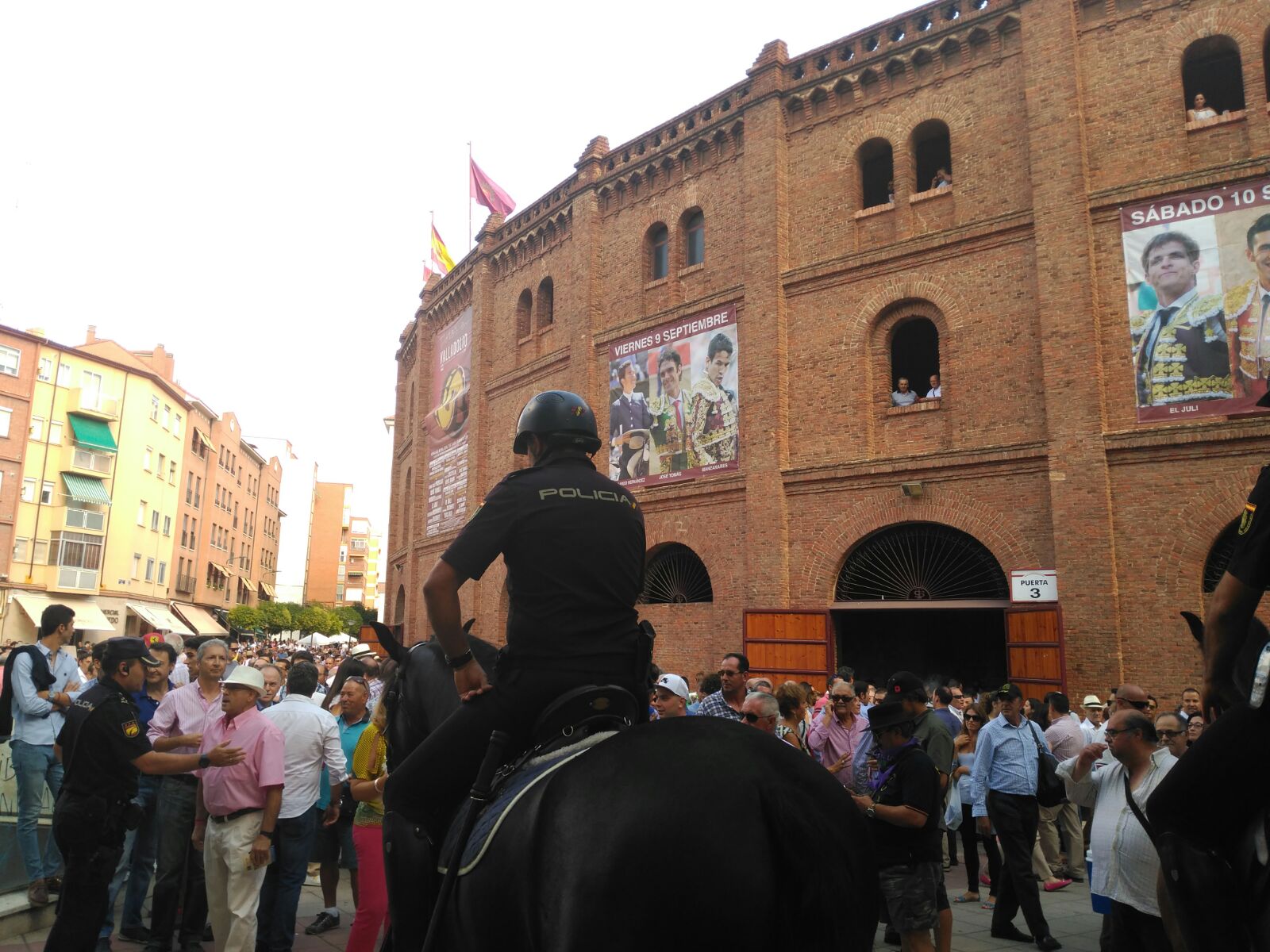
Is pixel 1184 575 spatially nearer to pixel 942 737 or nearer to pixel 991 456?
pixel 991 456

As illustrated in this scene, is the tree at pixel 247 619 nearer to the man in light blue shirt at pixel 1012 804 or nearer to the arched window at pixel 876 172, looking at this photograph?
the arched window at pixel 876 172

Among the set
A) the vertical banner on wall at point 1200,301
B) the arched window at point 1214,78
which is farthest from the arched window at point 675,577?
the arched window at point 1214,78

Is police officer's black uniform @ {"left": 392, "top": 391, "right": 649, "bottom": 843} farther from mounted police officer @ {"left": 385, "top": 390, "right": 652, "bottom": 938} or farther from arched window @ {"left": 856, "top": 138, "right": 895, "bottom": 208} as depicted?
arched window @ {"left": 856, "top": 138, "right": 895, "bottom": 208}

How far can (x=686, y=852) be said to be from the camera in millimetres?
2518

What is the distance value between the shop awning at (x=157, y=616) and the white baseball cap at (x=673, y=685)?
41287mm

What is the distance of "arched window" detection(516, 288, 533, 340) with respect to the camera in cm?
2689

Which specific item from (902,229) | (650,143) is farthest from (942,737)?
(650,143)

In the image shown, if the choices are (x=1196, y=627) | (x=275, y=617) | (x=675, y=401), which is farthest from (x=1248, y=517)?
(x=275, y=617)

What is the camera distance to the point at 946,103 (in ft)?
60.0

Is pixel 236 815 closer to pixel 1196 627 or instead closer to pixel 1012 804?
pixel 1196 627

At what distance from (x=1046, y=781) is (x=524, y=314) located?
68.9ft

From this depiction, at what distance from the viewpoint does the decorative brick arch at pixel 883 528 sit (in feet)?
53.4

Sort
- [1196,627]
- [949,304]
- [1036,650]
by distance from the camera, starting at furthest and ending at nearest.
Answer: [949,304], [1036,650], [1196,627]

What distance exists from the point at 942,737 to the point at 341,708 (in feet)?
18.1
